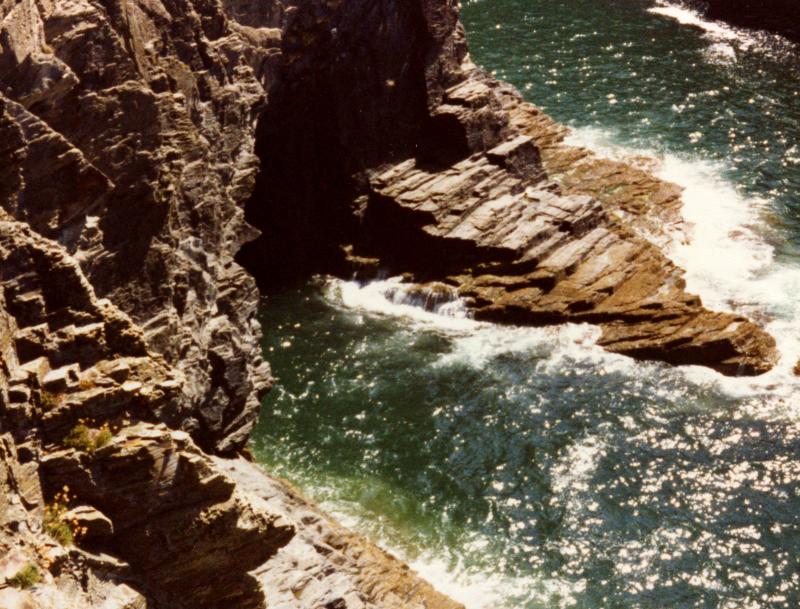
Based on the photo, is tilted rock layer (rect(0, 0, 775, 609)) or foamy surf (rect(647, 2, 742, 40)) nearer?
tilted rock layer (rect(0, 0, 775, 609))

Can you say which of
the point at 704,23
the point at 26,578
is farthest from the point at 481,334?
the point at 704,23

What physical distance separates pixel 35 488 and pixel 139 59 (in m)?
21.8

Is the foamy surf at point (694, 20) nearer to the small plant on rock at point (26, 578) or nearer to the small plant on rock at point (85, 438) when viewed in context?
the small plant on rock at point (85, 438)

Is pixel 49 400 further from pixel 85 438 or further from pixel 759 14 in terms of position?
pixel 759 14

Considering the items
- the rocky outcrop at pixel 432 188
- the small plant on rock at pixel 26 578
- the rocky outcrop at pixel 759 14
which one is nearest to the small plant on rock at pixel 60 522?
the small plant on rock at pixel 26 578

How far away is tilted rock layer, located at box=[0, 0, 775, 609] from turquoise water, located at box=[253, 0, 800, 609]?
8.53 feet

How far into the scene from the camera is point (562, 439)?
4350 centimetres

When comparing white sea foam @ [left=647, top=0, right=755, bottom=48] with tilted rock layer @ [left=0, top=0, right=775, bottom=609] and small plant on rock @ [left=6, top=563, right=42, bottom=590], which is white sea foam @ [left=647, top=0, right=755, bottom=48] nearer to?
tilted rock layer @ [left=0, top=0, right=775, bottom=609]

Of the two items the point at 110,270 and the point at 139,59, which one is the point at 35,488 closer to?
the point at 110,270

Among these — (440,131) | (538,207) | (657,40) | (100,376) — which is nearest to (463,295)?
(538,207)

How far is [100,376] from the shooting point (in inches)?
884

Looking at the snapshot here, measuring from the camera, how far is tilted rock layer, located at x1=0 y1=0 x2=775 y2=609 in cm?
2125

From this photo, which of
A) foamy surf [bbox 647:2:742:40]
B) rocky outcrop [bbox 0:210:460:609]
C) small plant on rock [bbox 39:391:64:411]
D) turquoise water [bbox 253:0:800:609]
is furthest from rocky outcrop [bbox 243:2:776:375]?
foamy surf [bbox 647:2:742:40]

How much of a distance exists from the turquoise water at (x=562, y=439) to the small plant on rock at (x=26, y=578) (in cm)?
2198
